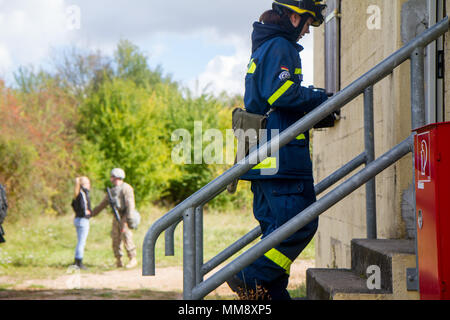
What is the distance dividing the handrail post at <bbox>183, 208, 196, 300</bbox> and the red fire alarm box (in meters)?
1.03

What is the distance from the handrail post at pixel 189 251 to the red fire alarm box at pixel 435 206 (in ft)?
3.37

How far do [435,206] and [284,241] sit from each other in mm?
1069

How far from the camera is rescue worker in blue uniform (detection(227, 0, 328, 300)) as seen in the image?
3.20 metres

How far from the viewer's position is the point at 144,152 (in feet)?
68.4

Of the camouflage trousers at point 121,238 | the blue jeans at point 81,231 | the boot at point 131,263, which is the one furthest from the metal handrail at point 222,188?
the boot at point 131,263

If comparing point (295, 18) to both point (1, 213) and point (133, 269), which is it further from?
point (133, 269)

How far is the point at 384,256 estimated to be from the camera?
2883mm

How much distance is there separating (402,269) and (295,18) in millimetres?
1625

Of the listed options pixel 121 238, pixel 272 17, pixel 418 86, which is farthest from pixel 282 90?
pixel 121 238

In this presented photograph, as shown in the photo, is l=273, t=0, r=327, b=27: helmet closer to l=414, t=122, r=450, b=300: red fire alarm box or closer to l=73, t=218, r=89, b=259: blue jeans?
l=414, t=122, r=450, b=300: red fire alarm box

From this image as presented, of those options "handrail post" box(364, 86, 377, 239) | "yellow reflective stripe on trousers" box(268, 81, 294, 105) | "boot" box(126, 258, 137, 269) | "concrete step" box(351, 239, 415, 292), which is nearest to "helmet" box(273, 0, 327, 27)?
"yellow reflective stripe on trousers" box(268, 81, 294, 105)

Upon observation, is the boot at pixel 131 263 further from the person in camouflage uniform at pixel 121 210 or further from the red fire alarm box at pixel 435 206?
the red fire alarm box at pixel 435 206

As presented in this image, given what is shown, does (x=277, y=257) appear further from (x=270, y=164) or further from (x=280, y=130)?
(x=280, y=130)
